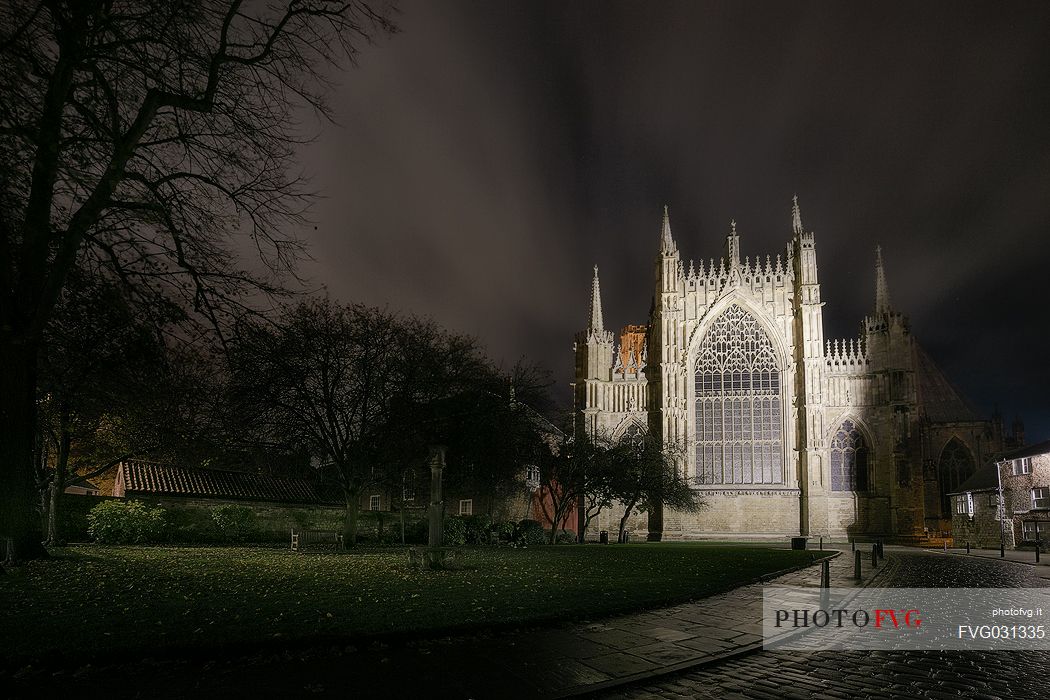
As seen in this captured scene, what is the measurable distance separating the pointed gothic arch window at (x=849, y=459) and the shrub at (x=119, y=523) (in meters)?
40.7

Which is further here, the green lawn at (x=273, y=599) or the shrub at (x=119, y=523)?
the shrub at (x=119, y=523)

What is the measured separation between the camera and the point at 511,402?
2748 cm

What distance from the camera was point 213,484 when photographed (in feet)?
99.1

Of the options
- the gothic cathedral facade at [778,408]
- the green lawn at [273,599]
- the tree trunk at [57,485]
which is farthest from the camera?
the gothic cathedral facade at [778,408]

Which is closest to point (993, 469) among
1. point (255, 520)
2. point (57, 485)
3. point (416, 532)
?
point (416, 532)

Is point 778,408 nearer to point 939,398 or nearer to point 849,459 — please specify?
point 849,459

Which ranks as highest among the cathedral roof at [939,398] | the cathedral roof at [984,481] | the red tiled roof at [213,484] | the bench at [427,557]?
the cathedral roof at [939,398]

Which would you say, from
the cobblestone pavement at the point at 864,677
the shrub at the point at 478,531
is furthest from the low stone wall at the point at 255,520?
the cobblestone pavement at the point at 864,677

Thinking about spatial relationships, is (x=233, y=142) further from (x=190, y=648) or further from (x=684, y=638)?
(x=684, y=638)

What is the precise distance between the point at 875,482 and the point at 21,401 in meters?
45.7

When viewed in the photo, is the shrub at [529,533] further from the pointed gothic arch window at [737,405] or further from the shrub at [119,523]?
the pointed gothic arch window at [737,405]

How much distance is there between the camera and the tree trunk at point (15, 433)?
31.3ft

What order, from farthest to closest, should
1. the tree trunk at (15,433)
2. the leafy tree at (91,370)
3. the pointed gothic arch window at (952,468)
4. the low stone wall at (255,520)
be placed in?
the pointed gothic arch window at (952,468)
the low stone wall at (255,520)
the leafy tree at (91,370)
the tree trunk at (15,433)

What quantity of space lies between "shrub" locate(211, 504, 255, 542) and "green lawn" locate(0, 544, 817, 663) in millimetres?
10886
